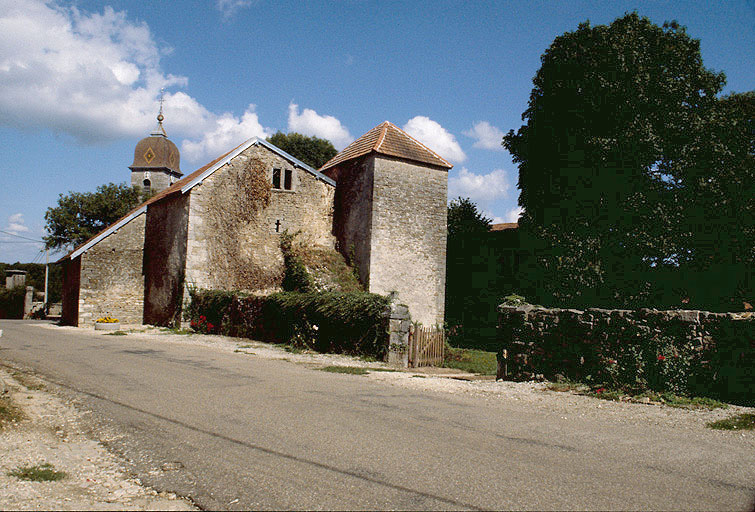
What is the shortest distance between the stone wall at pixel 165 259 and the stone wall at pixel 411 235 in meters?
8.35

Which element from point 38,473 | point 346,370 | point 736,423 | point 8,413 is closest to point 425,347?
point 346,370

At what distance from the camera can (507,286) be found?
2600cm

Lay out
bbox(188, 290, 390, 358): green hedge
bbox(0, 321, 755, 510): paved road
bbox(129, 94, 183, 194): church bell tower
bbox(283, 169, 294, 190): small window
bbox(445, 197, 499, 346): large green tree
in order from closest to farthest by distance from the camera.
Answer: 1. bbox(0, 321, 755, 510): paved road
2. bbox(188, 290, 390, 358): green hedge
3. bbox(283, 169, 294, 190): small window
4. bbox(445, 197, 499, 346): large green tree
5. bbox(129, 94, 183, 194): church bell tower

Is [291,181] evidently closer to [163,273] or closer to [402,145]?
[402,145]

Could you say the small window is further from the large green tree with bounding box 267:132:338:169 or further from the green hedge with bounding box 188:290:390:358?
the large green tree with bounding box 267:132:338:169

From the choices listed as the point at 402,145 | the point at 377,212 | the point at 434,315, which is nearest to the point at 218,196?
the point at 377,212

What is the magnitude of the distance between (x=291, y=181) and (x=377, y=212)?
192 inches

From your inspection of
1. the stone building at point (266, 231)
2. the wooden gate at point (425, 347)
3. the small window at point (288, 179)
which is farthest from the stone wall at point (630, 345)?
the small window at point (288, 179)

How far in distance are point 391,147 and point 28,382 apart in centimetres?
1809

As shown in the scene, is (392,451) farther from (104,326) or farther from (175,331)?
Result: (104,326)

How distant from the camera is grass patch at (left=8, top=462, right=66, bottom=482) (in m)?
4.43

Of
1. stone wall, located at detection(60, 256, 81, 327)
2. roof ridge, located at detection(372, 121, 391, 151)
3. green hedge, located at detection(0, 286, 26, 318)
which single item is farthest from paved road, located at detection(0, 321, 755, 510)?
green hedge, located at detection(0, 286, 26, 318)

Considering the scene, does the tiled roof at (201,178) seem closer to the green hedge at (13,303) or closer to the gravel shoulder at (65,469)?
the gravel shoulder at (65,469)

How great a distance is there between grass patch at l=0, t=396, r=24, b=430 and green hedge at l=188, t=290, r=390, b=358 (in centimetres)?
875
